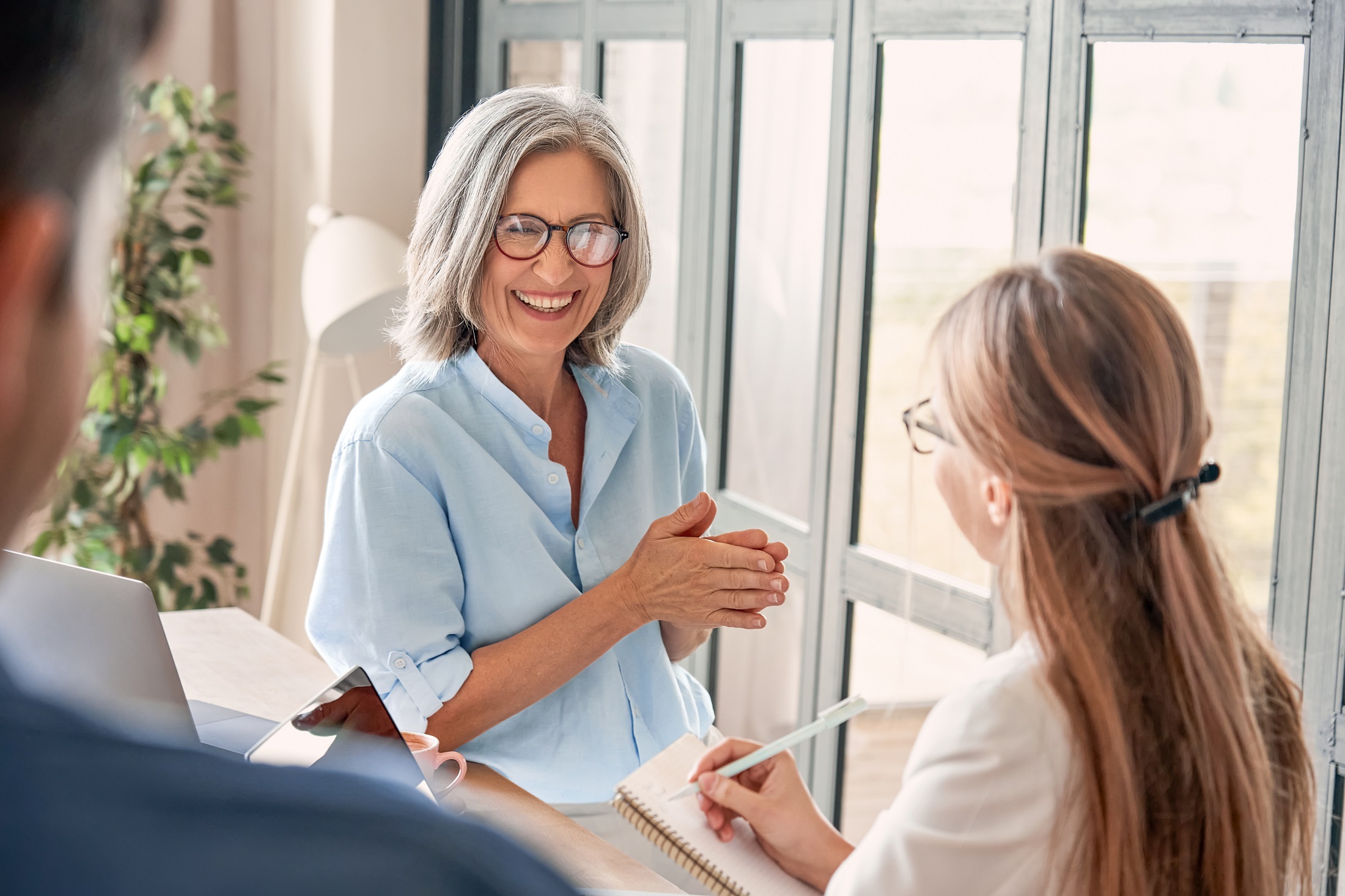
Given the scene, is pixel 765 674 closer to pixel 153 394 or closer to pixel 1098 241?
pixel 1098 241

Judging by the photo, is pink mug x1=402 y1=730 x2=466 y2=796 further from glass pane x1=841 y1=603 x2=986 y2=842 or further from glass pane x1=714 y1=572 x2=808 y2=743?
glass pane x1=714 y1=572 x2=808 y2=743

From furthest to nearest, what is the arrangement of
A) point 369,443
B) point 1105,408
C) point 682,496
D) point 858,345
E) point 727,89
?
point 727,89, point 858,345, point 682,496, point 369,443, point 1105,408

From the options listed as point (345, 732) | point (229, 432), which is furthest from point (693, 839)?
point (229, 432)

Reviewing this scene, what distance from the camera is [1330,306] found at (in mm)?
A: 1475

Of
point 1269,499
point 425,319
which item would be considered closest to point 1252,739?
point 1269,499

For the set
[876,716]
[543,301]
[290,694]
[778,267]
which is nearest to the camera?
[543,301]

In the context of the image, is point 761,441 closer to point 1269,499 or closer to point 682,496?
point 682,496

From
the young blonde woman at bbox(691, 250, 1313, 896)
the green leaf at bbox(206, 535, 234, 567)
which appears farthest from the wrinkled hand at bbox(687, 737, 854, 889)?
the green leaf at bbox(206, 535, 234, 567)

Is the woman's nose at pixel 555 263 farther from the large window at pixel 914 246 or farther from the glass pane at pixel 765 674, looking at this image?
the glass pane at pixel 765 674

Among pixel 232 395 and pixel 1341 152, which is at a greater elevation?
pixel 1341 152

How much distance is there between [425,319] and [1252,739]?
1124mm

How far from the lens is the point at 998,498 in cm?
97

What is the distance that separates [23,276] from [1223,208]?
1685 millimetres

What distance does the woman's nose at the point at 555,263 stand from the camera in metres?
1.56
